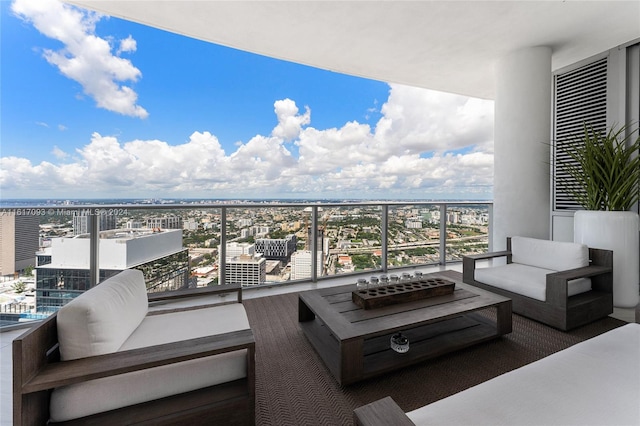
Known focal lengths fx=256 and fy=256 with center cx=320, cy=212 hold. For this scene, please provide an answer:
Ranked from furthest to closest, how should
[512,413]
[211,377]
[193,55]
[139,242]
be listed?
[193,55] < [139,242] < [211,377] < [512,413]

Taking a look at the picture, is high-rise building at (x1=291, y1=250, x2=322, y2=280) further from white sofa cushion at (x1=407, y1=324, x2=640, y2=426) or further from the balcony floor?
white sofa cushion at (x1=407, y1=324, x2=640, y2=426)

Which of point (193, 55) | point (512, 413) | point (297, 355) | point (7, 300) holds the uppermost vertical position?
point (193, 55)

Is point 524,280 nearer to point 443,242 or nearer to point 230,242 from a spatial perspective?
point 443,242

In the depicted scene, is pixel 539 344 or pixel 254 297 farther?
pixel 254 297

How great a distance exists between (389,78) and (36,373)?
15.9ft

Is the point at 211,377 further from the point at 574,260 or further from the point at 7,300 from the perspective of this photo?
the point at 574,260

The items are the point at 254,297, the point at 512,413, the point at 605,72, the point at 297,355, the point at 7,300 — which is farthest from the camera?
the point at 605,72

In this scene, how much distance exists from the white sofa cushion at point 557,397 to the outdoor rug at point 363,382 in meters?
0.66

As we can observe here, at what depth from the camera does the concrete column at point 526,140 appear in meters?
3.36

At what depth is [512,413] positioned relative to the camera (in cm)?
83

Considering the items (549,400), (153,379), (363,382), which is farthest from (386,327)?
(153,379)

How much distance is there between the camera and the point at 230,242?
3.37 m

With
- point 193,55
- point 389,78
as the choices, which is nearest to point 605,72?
point 389,78

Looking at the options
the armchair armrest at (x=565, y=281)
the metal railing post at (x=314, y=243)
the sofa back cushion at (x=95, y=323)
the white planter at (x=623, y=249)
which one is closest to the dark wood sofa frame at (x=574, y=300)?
the armchair armrest at (x=565, y=281)
